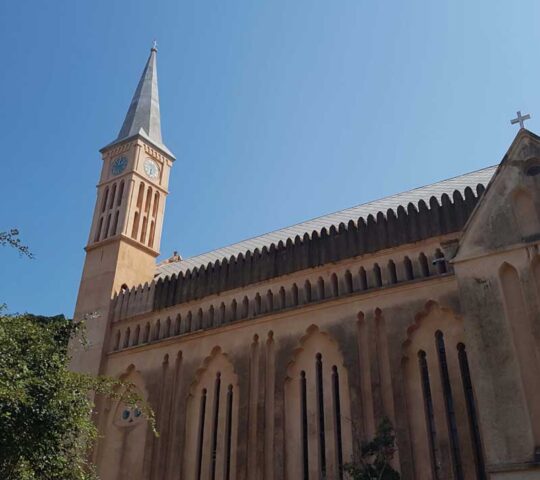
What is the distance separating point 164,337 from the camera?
21766 millimetres

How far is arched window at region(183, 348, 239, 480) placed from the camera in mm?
18250

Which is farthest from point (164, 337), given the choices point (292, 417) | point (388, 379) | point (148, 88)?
point (148, 88)

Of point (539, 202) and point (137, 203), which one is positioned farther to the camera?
point (137, 203)

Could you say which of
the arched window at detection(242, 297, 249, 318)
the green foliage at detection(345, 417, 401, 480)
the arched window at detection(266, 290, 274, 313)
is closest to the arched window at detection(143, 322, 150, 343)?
the arched window at detection(242, 297, 249, 318)

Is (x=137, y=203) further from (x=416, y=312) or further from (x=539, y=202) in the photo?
(x=539, y=202)

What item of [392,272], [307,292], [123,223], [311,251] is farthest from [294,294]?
[123,223]

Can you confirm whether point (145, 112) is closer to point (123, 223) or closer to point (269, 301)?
point (123, 223)

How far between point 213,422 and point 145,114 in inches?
641

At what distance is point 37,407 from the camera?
11.8 m

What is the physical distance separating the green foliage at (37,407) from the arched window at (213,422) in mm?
5809

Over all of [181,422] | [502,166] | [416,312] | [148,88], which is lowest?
[181,422]

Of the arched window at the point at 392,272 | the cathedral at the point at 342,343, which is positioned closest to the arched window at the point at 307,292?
the cathedral at the point at 342,343

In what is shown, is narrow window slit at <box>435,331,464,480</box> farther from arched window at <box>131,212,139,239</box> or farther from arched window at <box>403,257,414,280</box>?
arched window at <box>131,212,139,239</box>

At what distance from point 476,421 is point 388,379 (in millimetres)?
2459
